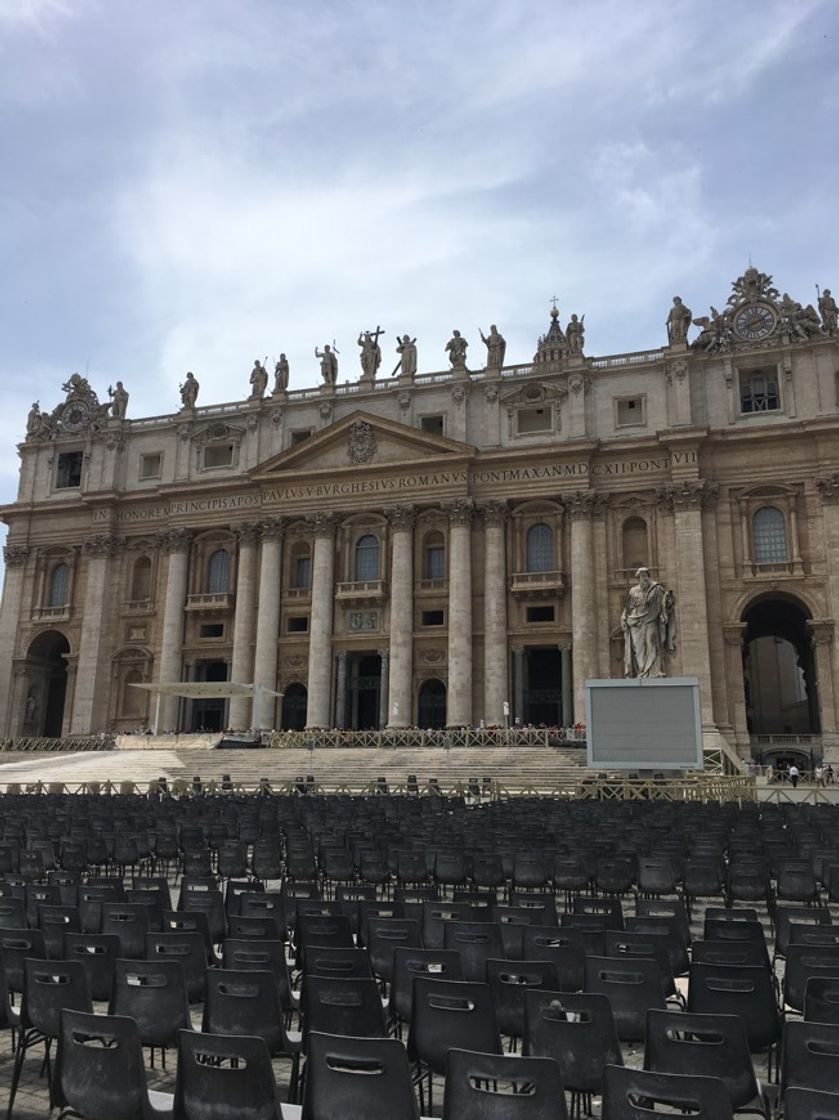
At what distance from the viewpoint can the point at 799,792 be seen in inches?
1329

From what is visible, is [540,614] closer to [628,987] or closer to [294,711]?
[294,711]

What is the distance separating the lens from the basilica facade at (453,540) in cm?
4662

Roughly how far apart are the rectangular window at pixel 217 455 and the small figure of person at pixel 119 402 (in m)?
7.34

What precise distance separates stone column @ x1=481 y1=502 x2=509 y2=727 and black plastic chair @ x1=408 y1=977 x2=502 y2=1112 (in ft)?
134

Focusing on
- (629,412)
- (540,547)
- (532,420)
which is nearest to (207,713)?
(540,547)

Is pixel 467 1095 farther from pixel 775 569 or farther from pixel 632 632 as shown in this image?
pixel 775 569

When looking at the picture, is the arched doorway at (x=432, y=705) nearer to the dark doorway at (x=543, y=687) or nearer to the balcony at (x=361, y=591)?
the dark doorway at (x=543, y=687)

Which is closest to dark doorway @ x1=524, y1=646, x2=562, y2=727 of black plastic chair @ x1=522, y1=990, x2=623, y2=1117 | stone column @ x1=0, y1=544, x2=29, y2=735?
stone column @ x1=0, y1=544, x2=29, y2=735

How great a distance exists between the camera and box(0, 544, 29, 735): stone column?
56.9 metres

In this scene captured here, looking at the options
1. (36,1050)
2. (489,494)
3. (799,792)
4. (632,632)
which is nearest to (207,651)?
(489,494)

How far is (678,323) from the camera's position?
50.0 metres

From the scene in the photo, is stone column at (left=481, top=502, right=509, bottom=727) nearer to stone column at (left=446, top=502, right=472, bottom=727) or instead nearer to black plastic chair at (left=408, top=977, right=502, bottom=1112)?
stone column at (left=446, top=502, right=472, bottom=727)

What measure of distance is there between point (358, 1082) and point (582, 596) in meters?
43.8

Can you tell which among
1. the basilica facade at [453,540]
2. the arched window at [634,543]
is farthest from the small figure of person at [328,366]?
the arched window at [634,543]
